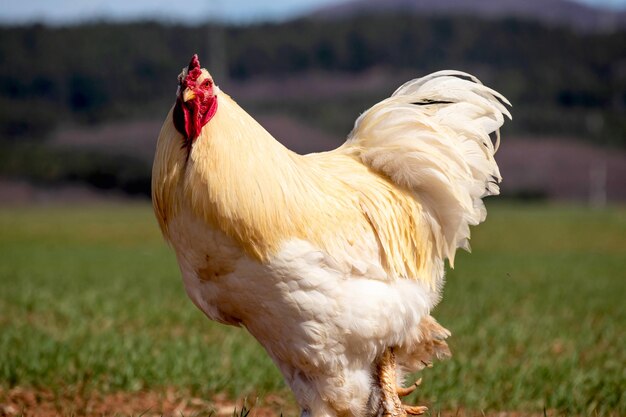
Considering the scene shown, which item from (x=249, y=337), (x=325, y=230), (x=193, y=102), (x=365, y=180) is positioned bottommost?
(x=249, y=337)

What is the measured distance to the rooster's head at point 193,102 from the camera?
385 centimetres

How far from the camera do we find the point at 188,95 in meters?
3.81

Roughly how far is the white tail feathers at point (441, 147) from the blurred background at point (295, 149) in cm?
121

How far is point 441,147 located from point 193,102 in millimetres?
1558

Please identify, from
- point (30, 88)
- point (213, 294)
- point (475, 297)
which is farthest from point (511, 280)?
point (30, 88)

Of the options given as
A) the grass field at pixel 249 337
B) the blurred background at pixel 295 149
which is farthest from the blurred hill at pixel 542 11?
the grass field at pixel 249 337

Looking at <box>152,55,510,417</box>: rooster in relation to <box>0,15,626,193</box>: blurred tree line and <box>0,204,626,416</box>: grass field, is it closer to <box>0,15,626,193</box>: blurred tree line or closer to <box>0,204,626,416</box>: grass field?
<box>0,204,626,416</box>: grass field

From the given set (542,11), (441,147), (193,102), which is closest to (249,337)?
(441,147)

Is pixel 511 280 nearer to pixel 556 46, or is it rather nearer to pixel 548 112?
pixel 548 112

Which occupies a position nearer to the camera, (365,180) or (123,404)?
(365,180)

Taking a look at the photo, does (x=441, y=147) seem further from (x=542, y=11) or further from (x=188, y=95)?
(x=542, y=11)

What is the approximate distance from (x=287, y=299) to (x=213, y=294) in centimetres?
40

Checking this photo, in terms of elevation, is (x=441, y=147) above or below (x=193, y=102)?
below

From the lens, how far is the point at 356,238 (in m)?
4.28
